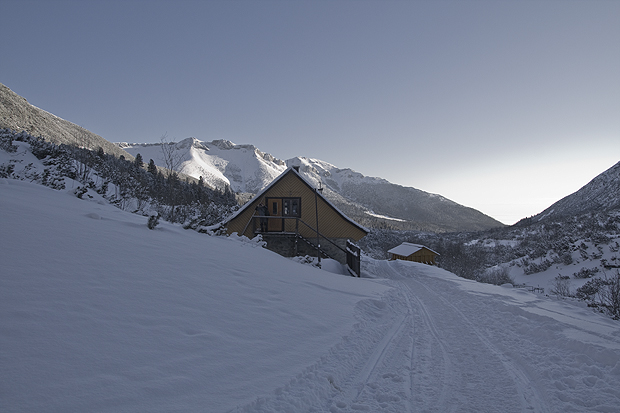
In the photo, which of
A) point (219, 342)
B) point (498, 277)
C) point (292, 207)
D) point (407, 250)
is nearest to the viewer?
point (219, 342)

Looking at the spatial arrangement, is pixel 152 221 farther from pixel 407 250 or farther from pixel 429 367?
pixel 407 250

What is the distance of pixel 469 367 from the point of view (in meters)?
4.44

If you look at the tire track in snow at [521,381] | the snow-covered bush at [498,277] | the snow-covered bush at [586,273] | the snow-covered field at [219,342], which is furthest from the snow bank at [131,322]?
the snow-covered bush at [498,277]

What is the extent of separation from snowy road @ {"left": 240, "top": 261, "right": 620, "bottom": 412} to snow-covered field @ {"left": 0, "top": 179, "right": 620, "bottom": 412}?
0.02 metres

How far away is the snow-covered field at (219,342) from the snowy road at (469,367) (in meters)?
0.02

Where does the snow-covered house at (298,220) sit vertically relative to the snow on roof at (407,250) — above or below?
above

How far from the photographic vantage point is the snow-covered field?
8.20ft

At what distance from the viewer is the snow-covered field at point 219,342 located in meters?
2.50

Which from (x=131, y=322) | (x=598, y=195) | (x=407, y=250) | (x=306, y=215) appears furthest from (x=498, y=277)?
(x=598, y=195)

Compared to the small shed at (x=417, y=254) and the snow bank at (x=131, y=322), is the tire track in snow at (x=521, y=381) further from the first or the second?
the small shed at (x=417, y=254)

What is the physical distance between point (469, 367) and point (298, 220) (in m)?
13.9

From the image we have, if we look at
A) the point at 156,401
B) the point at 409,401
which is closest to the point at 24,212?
the point at 156,401

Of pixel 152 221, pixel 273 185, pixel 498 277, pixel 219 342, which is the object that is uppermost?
pixel 273 185

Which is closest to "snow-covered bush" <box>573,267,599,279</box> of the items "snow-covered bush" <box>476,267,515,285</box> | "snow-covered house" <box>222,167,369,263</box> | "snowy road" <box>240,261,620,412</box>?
"snow-covered bush" <box>476,267,515,285</box>
